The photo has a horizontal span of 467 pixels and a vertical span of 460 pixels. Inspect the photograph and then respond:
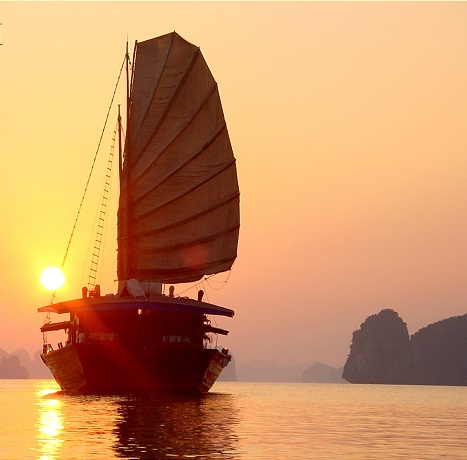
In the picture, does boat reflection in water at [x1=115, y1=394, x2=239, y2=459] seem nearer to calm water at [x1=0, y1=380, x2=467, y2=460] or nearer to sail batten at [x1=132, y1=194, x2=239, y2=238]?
calm water at [x1=0, y1=380, x2=467, y2=460]

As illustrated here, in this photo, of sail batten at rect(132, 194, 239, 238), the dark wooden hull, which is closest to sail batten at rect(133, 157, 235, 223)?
sail batten at rect(132, 194, 239, 238)

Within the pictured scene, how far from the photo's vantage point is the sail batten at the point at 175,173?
6394 cm

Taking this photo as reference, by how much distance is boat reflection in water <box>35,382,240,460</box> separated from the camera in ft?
78.1

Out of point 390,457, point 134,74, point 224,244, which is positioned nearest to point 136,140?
point 134,74

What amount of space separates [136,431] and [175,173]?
118ft

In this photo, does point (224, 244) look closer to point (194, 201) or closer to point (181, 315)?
point (194, 201)

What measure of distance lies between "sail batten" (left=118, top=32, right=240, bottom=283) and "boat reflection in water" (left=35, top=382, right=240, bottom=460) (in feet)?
60.0

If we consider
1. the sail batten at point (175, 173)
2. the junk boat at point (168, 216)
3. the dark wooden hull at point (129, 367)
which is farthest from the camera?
the sail batten at point (175, 173)

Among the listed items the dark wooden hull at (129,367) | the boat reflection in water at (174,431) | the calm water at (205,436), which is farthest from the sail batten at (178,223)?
the calm water at (205,436)

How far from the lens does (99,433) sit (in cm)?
2892

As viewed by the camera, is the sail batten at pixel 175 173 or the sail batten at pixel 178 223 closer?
the sail batten at pixel 178 223

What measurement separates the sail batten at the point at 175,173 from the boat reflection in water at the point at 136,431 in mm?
18286

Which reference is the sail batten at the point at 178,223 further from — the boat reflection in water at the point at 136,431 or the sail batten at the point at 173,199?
the boat reflection in water at the point at 136,431

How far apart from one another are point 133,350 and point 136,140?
1550cm
